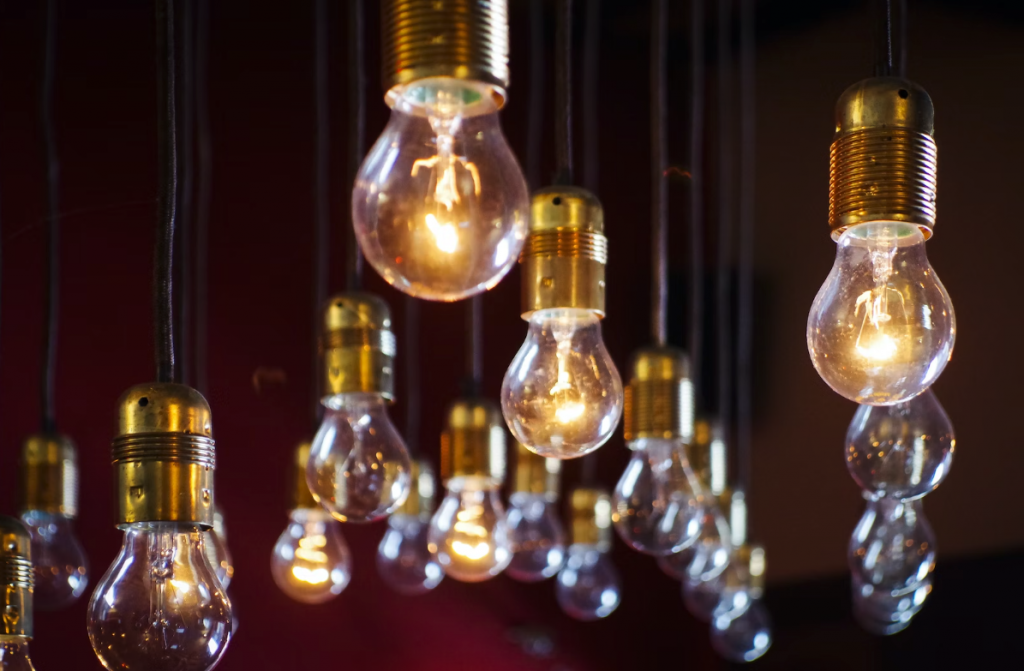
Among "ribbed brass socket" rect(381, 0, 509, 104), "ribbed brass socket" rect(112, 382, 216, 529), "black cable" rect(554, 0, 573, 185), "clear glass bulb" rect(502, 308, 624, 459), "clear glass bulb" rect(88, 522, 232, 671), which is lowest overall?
"clear glass bulb" rect(88, 522, 232, 671)

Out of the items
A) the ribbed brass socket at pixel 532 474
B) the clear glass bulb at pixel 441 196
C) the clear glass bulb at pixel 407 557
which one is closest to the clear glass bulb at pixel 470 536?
the clear glass bulb at pixel 407 557

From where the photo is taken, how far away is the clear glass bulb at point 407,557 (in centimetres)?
243

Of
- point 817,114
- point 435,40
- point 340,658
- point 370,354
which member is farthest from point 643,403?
point 817,114

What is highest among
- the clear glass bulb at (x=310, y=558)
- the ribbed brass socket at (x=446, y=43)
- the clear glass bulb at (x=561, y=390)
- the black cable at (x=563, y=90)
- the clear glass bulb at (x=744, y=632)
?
the black cable at (x=563, y=90)

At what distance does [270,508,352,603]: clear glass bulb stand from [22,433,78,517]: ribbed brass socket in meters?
0.32

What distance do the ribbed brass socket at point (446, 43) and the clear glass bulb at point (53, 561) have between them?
106cm

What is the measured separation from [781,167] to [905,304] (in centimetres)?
269

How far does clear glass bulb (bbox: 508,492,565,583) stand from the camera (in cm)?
240

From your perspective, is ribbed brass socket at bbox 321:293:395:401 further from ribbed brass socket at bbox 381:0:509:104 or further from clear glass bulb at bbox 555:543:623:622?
clear glass bulb at bbox 555:543:623:622

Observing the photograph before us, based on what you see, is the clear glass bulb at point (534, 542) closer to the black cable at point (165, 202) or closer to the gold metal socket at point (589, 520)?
the gold metal socket at point (589, 520)

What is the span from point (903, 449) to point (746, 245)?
92.5 inches

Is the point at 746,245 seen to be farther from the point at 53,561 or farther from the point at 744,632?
the point at 53,561

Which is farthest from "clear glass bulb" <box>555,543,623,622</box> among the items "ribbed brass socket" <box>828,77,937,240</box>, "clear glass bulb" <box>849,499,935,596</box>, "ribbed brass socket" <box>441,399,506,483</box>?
"ribbed brass socket" <box>828,77,937,240</box>

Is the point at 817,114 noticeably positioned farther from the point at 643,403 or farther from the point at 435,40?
the point at 435,40
